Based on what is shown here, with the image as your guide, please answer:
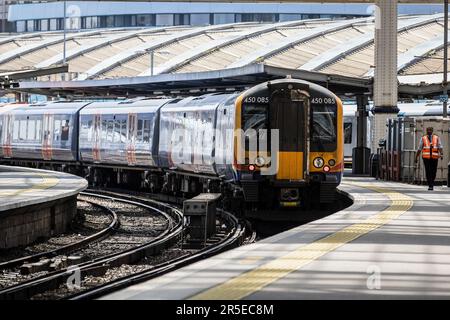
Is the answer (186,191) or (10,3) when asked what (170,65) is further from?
(10,3)

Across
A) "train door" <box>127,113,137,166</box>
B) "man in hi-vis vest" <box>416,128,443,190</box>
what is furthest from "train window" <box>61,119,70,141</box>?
"man in hi-vis vest" <box>416,128,443,190</box>

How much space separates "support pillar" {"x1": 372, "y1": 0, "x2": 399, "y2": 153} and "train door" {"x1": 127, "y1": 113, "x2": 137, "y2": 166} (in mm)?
7926

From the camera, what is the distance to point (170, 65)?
71.4 meters

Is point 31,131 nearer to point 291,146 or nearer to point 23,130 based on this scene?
point 23,130

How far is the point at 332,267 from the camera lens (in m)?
12.8

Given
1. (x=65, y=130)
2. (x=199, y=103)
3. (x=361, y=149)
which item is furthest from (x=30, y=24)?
(x=199, y=103)

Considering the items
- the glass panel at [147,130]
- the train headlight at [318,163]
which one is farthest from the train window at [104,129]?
the train headlight at [318,163]

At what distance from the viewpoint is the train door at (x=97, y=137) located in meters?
39.3

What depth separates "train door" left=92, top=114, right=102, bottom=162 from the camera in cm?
3931

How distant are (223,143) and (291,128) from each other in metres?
2.05

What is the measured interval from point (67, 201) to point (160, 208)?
18.3ft

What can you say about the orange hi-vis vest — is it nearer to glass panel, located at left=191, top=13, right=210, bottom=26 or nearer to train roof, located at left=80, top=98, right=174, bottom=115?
train roof, located at left=80, top=98, right=174, bottom=115

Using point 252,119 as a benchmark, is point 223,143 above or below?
below

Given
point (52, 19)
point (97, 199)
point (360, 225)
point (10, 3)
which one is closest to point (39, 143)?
point (97, 199)
